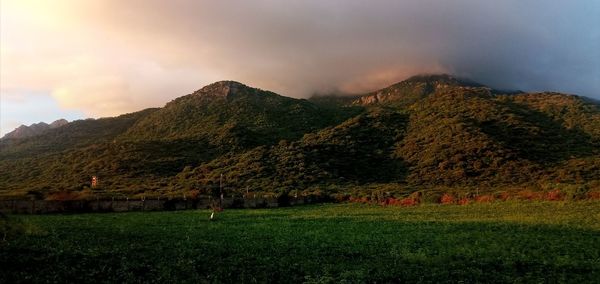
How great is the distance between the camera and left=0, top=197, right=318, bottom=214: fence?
61.3 m

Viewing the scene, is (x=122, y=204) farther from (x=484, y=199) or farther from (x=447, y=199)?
(x=484, y=199)

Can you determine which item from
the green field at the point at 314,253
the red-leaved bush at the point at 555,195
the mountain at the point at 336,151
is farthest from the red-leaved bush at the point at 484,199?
the green field at the point at 314,253

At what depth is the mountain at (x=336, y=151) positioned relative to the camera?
110 m

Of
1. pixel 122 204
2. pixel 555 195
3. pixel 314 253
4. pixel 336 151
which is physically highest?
pixel 336 151

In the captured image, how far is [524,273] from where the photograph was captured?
2081 centimetres

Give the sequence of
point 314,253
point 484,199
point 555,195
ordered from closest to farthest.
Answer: point 314,253 < point 555,195 < point 484,199

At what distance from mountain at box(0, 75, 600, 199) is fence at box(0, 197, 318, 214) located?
20963 mm

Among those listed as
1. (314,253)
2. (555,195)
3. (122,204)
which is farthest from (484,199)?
(314,253)

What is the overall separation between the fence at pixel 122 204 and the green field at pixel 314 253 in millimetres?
27290

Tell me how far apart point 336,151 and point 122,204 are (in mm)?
78869

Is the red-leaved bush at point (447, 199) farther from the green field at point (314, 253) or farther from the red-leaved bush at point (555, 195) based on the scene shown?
the green field at point (314, 253)

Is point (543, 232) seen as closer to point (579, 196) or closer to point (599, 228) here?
point (599, 228)

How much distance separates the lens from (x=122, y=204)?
68688mm

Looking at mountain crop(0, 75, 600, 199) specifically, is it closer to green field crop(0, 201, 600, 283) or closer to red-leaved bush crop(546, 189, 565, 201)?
red-leaved bush crop(546, 189, 565, 201)
